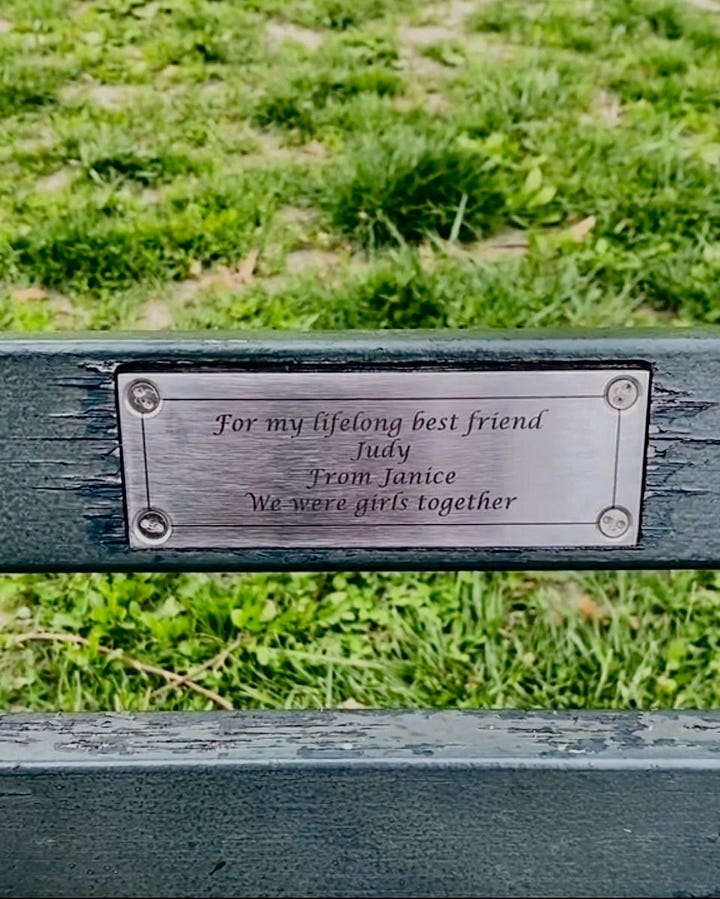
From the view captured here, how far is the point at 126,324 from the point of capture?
2826mm

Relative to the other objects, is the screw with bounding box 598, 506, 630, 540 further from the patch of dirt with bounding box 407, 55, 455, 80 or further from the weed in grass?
the patch of dirt with bounding box 407, 55, 455, 80

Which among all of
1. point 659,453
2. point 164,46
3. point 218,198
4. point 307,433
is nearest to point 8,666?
point 307,433

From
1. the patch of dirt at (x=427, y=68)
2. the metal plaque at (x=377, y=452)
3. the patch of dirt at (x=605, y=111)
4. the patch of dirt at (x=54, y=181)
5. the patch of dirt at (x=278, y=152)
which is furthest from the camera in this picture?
the patch of dirt at (x=427, y=68)

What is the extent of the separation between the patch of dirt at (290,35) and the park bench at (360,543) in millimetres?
3473

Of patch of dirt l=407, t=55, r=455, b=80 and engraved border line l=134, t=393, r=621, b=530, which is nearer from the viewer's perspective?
engraved border line l=134, t=393, r=621, b=530

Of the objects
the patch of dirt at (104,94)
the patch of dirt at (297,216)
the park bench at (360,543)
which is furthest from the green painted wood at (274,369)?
the patch of dirt at (104,94)

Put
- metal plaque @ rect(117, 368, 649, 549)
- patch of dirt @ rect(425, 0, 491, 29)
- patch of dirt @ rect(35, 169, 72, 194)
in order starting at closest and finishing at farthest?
1. metal plaque @ rect(117, 368, 649, 549)
2. patch of dirt @ rect(35, 169, 72, 194)
3. patch of dirt @ rect(425, 0, 491, 29)

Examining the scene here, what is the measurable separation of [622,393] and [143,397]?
16.3 inches

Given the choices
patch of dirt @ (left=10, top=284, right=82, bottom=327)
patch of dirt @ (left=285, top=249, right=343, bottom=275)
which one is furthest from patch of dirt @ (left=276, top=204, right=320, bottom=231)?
patch of dirt @ (left=10, top=284, right=82, bottom=327)

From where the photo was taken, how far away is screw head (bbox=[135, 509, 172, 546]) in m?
1.15

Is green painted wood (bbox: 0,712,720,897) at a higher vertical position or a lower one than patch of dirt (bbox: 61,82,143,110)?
lower

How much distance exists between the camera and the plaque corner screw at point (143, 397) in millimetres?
1118

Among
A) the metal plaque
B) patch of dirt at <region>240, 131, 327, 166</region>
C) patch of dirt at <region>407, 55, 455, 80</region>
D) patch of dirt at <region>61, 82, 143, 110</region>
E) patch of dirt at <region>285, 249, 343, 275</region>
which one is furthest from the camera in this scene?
patch of dirt at <region>407, 55, 455, 80</region>

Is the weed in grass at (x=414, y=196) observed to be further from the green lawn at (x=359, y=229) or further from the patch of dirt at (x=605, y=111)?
the patch of dirt at (x=605, y=111)
